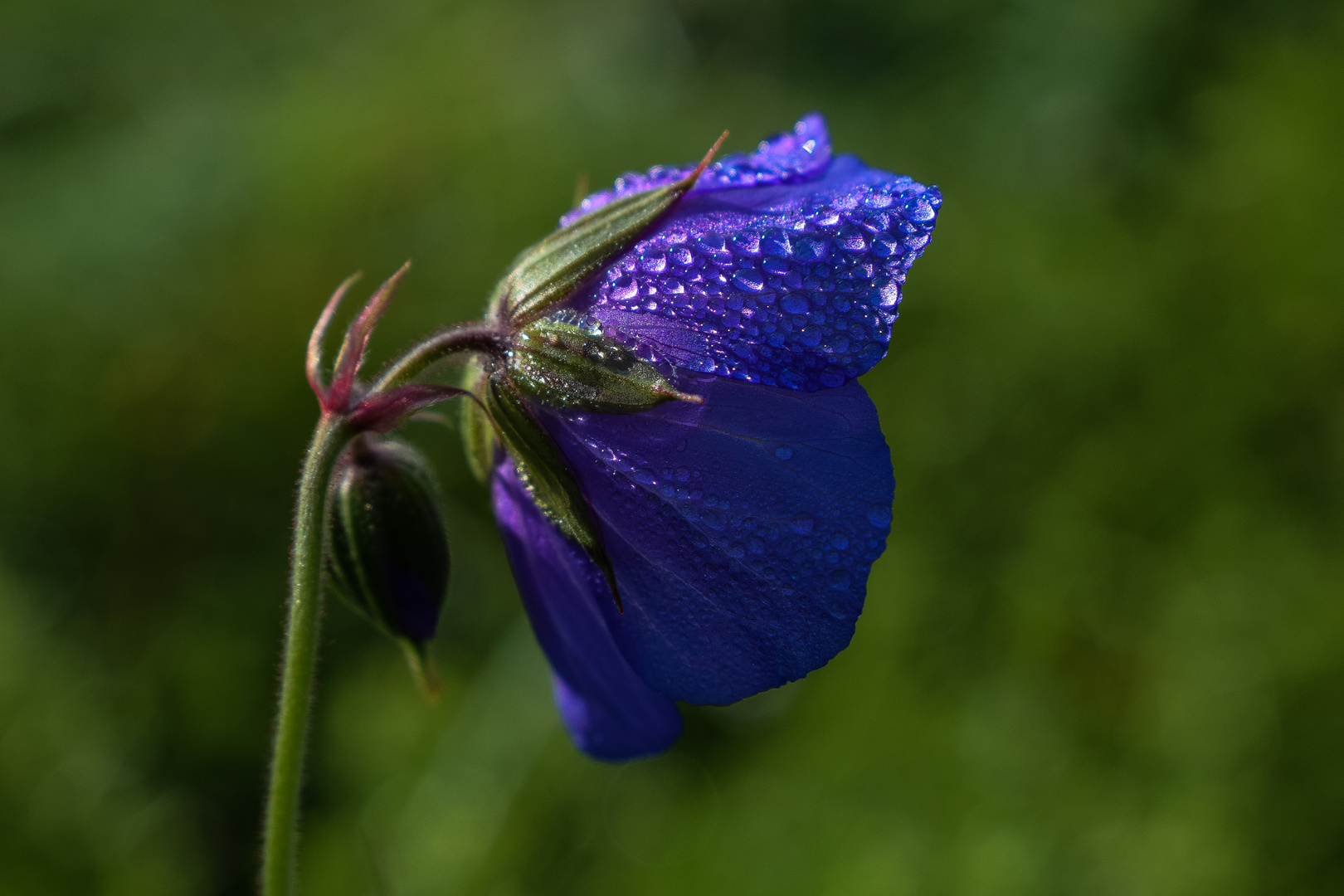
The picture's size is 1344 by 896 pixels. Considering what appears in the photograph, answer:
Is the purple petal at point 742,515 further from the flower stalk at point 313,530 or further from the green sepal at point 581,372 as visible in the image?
the flower stalk at point 313,530

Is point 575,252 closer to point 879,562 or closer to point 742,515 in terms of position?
point 742,515

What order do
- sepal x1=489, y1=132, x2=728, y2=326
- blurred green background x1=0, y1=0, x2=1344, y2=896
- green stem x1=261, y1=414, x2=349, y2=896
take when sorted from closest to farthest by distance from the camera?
green stem x1=261, y1=414, x2=349, y2=896 → sepal x1=489, y1=132, x2=728, y2=326 → blurred green background x1=0, y1=0, x2=1344, y2=896

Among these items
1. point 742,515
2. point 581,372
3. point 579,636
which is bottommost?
point 579,636

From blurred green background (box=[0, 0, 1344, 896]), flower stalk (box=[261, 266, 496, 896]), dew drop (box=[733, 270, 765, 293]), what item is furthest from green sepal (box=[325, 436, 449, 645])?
dew drop (box=[733, 270, 765, 293])

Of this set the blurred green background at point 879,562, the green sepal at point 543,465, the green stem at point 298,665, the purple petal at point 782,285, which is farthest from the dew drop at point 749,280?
the blurred green background at point 879,562

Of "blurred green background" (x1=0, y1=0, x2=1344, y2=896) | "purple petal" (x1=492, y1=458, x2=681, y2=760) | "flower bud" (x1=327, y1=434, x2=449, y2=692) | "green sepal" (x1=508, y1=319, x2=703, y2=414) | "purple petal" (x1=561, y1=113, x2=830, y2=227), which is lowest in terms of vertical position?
"blurred green background" (x1=0, y1=0, x2=1344, y2=896)

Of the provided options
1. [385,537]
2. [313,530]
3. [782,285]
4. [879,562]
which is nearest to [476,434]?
[385,537]

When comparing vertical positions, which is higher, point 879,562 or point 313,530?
point 313,530

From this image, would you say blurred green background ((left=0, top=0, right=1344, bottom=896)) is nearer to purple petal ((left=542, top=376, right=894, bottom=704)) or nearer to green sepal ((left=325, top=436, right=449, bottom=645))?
green sepal ((left=325, top=436, right=449, bottom=645))
